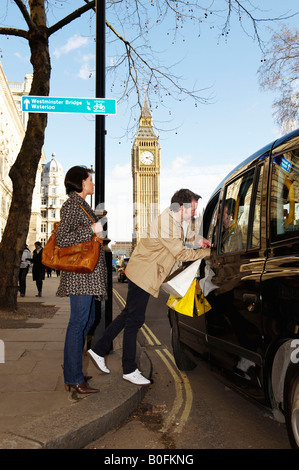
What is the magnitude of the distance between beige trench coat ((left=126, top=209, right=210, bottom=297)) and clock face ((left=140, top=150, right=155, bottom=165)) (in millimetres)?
147306

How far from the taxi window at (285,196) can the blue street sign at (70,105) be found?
3144 millimetres

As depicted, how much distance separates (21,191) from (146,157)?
142393 millimetres

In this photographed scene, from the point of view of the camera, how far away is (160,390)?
15.7 ft

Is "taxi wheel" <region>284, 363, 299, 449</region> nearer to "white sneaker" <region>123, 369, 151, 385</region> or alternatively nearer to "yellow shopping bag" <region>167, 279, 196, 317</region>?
"yellow shopping bag" <region>167, 279, 196, 317</region>

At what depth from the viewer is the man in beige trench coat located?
4.22 meters

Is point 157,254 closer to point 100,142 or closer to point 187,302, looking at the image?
point 187,302

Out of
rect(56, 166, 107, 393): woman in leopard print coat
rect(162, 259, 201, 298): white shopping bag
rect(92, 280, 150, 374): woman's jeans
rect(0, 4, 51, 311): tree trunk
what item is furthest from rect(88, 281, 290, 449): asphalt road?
rect(0, 4, 51, 311): tree trunk

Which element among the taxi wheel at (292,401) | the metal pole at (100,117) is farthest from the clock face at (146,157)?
the taxi wheel at (292,401)

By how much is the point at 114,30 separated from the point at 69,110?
5961 mm

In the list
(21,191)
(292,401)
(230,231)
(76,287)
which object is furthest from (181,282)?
(21,191)

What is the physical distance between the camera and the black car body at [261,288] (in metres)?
2.67

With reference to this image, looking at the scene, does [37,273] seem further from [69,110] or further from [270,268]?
[270,268]

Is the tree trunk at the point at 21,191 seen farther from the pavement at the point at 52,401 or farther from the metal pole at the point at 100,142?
the metal pole at the point at 100,142
